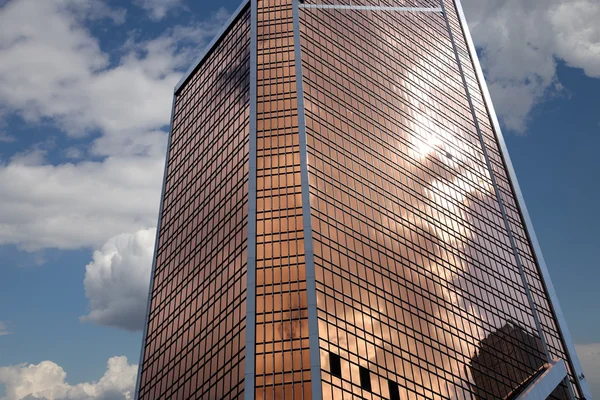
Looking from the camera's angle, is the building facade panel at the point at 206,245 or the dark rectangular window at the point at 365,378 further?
the building facade panel at the point at 206,245

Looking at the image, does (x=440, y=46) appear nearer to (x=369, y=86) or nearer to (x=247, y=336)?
(x=369, y=86)

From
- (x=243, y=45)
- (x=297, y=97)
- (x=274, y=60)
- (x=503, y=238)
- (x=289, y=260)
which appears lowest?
(x=289, y=260)

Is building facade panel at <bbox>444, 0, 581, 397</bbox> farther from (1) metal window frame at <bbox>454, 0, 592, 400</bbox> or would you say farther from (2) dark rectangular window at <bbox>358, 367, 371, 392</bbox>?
(2) dark rectangular window at <bbox>358, 367, 371, 392</bbox>

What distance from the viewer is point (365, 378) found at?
68438mm

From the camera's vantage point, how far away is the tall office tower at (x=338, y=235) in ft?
235

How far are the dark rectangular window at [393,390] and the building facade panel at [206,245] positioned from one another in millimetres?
16665

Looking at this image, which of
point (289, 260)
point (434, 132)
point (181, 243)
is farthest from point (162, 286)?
point (434, 132)

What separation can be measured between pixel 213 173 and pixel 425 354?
42.4 m

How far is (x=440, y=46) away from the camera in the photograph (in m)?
136

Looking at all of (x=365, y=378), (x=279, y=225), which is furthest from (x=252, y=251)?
(x=365, y=378)

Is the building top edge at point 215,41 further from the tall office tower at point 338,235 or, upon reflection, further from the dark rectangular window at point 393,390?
the dark rectangular window at point 393,390

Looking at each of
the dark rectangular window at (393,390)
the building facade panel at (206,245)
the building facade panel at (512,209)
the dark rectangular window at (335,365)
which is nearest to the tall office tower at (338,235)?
the dark rectangular window at (335,365)

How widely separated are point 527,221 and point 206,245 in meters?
67.0

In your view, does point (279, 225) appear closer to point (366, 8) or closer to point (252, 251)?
point (252, 251)
